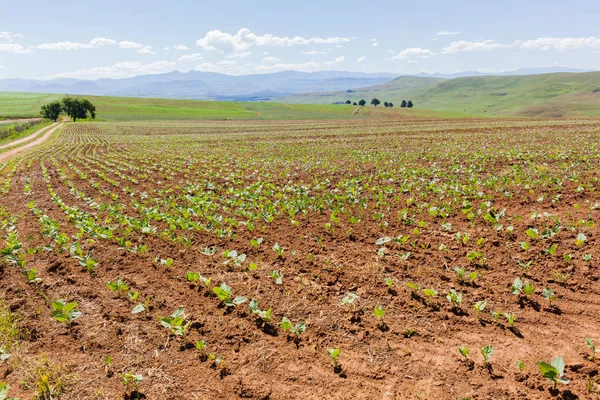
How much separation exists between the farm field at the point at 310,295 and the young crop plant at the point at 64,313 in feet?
0.09

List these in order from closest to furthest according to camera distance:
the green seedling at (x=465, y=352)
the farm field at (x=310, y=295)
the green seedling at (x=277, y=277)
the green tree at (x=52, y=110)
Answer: the farm field at (x=310, y=295) < the green seedling at (x=465, y=352) < the green seedling at (x=277, y=277) < the green tree at (x=52, y=110)

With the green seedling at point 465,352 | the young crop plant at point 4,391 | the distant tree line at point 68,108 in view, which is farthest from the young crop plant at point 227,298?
the distant tree line at point 68,108

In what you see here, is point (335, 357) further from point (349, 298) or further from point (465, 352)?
point (465, 352)

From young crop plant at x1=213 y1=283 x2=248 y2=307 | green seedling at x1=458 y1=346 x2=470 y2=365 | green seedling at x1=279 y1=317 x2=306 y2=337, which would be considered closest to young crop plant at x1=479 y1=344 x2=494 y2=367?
green seedling at x1=458 y1=346 x2=470 y2=365

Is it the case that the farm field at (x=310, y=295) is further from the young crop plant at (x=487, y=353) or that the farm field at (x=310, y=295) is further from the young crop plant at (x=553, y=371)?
the young crop plant at (x=553, y=371)

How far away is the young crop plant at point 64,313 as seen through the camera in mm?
5582

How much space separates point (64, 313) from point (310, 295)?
4374 mm

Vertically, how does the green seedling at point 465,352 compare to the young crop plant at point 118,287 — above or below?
below

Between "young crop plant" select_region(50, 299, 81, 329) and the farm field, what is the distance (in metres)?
0.03

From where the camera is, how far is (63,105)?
10219cm

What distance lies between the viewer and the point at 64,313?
5664 millimetres

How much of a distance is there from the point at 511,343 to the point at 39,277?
9.59 meters

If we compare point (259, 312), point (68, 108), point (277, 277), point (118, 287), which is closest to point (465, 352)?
point (259, 312)

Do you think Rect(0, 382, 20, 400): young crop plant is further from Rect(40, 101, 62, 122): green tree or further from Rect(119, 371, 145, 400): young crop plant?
Rect(40, 101, 62, 122): green tree
